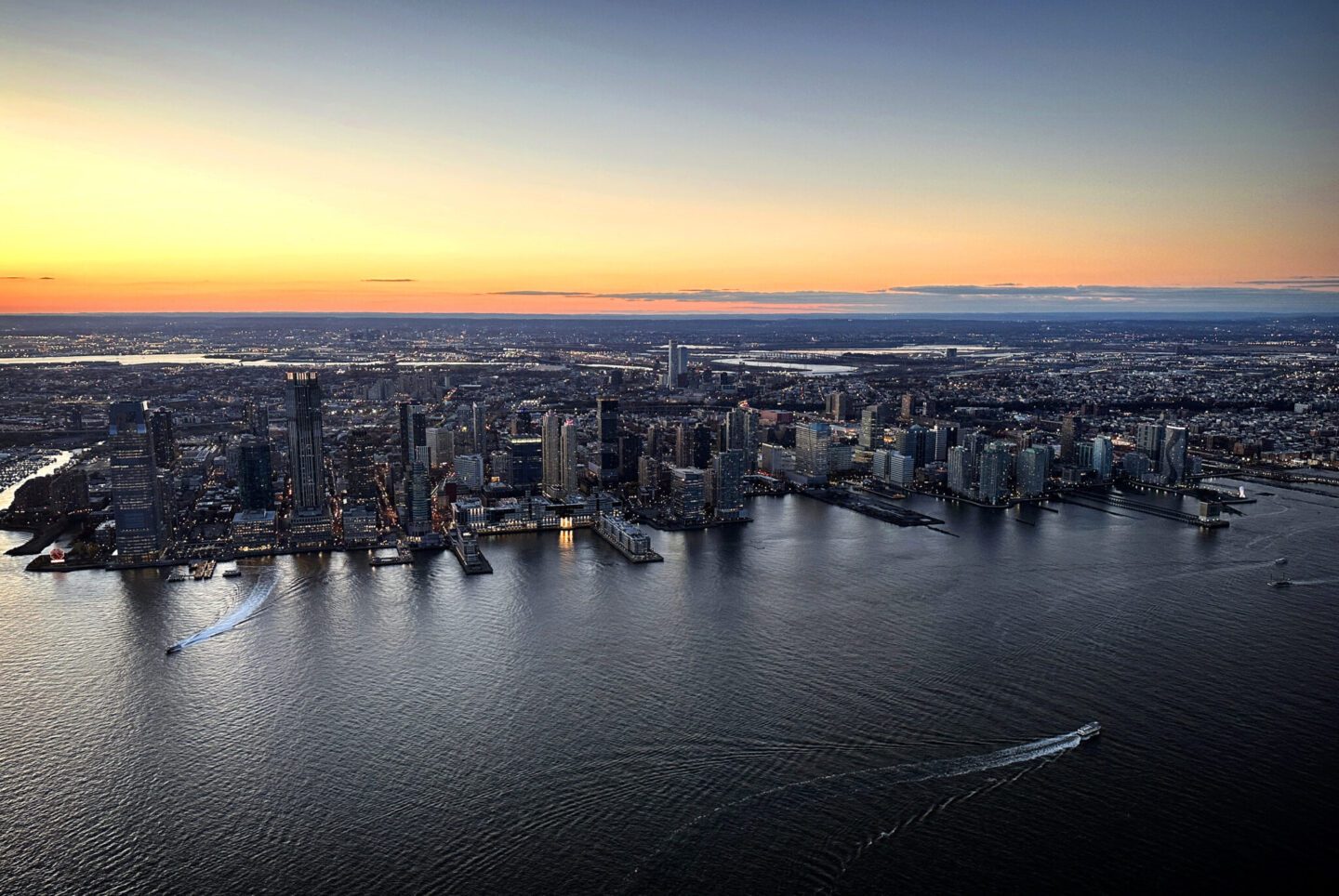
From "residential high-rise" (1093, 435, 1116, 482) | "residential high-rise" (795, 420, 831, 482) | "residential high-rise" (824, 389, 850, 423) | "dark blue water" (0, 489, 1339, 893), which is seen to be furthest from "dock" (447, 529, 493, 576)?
"residential high-rise" (824, 389, 850, 423)

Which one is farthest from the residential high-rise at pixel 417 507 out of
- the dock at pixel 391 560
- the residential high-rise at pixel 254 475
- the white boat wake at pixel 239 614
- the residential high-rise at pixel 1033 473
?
the residential high-rise at pixel 1033 473

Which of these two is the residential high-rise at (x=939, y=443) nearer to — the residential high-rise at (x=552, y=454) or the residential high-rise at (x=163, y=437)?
the residential high-rise at (x=552, y=454)

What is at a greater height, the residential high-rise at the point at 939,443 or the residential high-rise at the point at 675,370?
the residential high-rise at the point at 675,370

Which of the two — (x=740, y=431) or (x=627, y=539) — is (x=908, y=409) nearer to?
(x=740, y=431)

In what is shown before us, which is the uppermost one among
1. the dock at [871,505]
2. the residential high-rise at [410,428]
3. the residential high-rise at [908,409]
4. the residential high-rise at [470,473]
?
the residential high-rise at [410,428]

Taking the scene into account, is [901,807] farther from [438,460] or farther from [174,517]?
[438,460]
